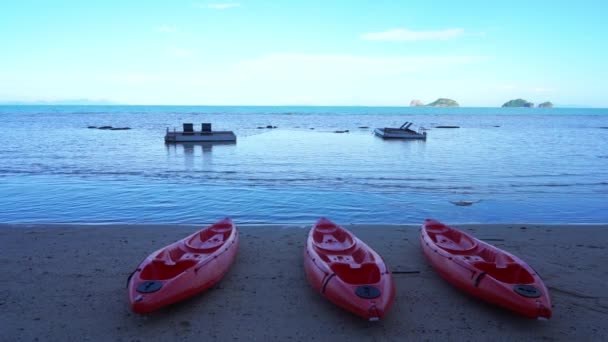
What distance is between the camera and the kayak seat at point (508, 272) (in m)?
5.42

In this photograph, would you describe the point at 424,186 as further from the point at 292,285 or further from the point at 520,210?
the point at 292,285

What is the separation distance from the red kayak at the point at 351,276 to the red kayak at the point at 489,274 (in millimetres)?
1221

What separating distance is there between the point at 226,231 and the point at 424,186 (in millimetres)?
9978

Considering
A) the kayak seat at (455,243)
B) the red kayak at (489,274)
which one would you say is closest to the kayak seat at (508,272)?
the red kayak at (489,274)

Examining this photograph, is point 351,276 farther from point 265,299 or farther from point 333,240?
point 333,240

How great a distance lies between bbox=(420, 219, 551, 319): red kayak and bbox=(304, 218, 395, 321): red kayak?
1.22 metres

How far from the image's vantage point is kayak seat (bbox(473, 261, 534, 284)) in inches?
213

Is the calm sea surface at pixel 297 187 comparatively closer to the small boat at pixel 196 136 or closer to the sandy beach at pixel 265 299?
the sandy beach at pixel 265 299

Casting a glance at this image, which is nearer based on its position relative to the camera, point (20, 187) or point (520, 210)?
point (520, 210)

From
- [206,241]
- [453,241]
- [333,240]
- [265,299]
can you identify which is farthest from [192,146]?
[265,299]

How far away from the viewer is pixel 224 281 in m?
6.35

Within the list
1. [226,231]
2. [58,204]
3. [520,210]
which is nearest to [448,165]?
[520,210]

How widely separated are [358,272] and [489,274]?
1.93 m

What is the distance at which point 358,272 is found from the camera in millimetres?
5656
